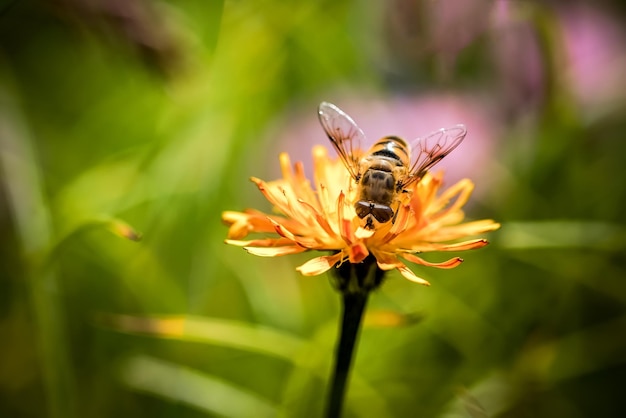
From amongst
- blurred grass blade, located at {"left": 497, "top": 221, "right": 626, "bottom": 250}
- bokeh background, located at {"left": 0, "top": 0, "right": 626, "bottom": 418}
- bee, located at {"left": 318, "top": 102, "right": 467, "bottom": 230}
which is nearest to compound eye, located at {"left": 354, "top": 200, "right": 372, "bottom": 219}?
bee, located at {"left": 318, "top": 102, "right": 467, "bottom": 230}

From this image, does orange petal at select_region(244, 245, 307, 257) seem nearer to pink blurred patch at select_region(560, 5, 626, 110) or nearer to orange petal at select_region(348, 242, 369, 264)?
orange petal at select_region(348, 242, 369, 264)

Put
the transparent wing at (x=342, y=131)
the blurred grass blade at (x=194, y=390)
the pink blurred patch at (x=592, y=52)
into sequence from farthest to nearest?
1. the pink blurred patch at (x=592, y=52)
2. the blurred grass blade at (x=194, y=390)
3. the transparent wing at (x=342, y=131)

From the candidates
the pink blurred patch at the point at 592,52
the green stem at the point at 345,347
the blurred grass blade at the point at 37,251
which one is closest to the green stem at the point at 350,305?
the green stem at the point at 345,347

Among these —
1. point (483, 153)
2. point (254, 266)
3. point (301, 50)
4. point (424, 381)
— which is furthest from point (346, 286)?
point (301, 50)

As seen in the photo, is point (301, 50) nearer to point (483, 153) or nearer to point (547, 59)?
point (483, 153)

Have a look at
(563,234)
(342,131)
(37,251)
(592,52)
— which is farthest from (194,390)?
(592,52)

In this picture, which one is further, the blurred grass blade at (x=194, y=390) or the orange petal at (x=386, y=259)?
the blurred grass blade at (x=194, y=390)

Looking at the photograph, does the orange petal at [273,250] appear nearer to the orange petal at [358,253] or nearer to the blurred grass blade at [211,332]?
the orange petal at [358,253]
